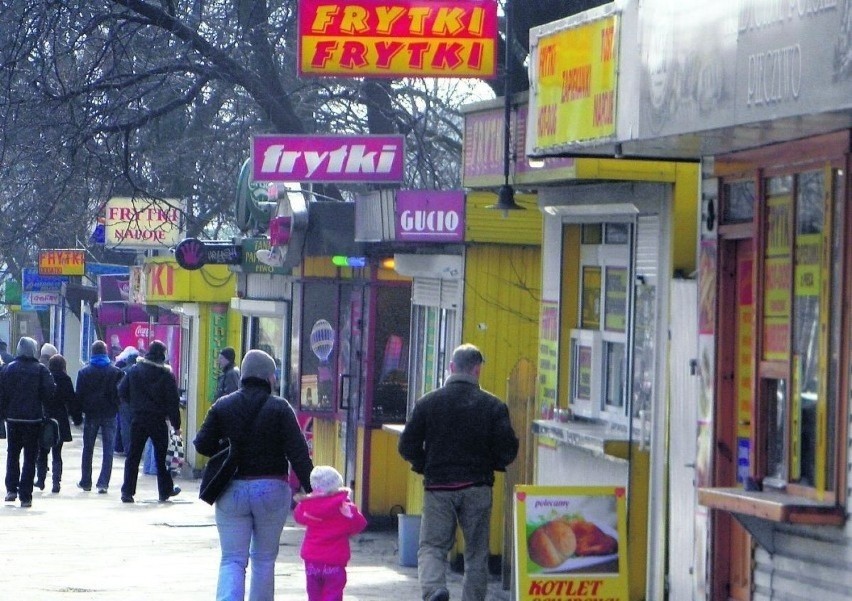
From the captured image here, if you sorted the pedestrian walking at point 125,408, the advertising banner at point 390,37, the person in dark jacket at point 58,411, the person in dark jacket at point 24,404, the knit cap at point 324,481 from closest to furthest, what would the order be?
the knit cap at point 324,481, the advertising banner at point 390,37, the person in dark jacket at point 24,404, the person in dark jacket at point 58,411, the pedestrian walking at point 125,408

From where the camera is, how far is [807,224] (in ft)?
25.2

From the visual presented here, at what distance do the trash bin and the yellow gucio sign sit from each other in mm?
4772

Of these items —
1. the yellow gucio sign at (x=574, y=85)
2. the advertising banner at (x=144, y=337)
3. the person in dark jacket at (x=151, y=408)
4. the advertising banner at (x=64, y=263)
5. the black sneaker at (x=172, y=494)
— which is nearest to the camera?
the yellow gucio sign at (x=574, y=85)

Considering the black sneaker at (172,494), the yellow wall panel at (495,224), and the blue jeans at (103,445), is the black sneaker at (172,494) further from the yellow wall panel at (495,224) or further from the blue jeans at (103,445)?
the yellow wall panel at (495,224)

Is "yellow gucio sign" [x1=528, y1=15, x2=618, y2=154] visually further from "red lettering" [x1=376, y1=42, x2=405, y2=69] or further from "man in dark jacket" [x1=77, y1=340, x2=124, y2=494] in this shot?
"man in dark jacket" [x1=77, y1=340, x2=124, y2=494]

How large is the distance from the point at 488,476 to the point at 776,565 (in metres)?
2.64

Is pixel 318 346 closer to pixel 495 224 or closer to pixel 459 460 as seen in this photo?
pixel 495 224

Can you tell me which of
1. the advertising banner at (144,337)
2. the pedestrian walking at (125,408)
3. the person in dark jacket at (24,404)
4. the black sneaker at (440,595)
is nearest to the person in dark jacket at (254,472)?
the black sneaker at (440,595)

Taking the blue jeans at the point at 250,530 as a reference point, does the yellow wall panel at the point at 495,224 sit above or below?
above

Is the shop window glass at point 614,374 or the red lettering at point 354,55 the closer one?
the shop window glass at point 614,374

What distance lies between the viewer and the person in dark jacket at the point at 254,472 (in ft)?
33.0

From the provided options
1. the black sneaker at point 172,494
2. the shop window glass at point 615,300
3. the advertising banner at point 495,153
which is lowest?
the black sneaker at point 172,494

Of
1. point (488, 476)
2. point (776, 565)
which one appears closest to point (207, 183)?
point (488, 476)

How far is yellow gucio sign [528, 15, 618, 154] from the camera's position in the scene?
8.32m
